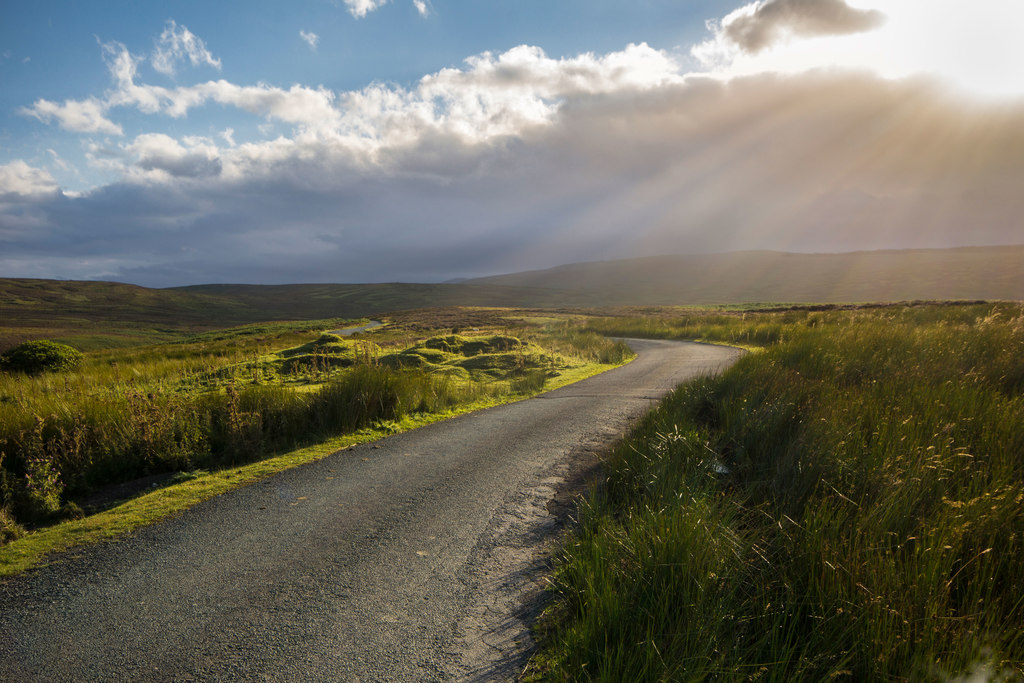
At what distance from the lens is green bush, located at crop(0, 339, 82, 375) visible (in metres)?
18.0

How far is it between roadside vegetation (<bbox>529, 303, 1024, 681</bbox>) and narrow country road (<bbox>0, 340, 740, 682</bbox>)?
26.1 inches

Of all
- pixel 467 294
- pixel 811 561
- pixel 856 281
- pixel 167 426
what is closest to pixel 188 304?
pixel 467 294

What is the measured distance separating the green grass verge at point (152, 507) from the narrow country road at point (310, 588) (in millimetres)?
266

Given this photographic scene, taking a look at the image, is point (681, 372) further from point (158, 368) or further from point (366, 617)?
point (158, 368)

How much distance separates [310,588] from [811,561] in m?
3.71

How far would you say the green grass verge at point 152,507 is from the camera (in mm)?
4539

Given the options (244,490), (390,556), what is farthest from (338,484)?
(390,556)

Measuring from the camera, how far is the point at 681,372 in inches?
620

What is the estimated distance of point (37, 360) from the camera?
1827 cm

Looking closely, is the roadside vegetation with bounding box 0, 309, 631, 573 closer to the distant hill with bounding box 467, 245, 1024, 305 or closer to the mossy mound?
the mossy mound

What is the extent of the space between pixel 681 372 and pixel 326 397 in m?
11.1

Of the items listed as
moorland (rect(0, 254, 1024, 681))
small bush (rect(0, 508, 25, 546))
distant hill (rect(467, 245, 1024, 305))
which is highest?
distant hill (rect(467, 245, 1024, 305))

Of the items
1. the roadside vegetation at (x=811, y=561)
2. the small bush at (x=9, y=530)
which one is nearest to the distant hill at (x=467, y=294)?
the small bush at (x=9, y=530)

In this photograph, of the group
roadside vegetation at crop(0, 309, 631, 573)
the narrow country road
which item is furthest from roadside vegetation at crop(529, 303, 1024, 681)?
roadside vegetation at crop(0, 309, 631, 573)
